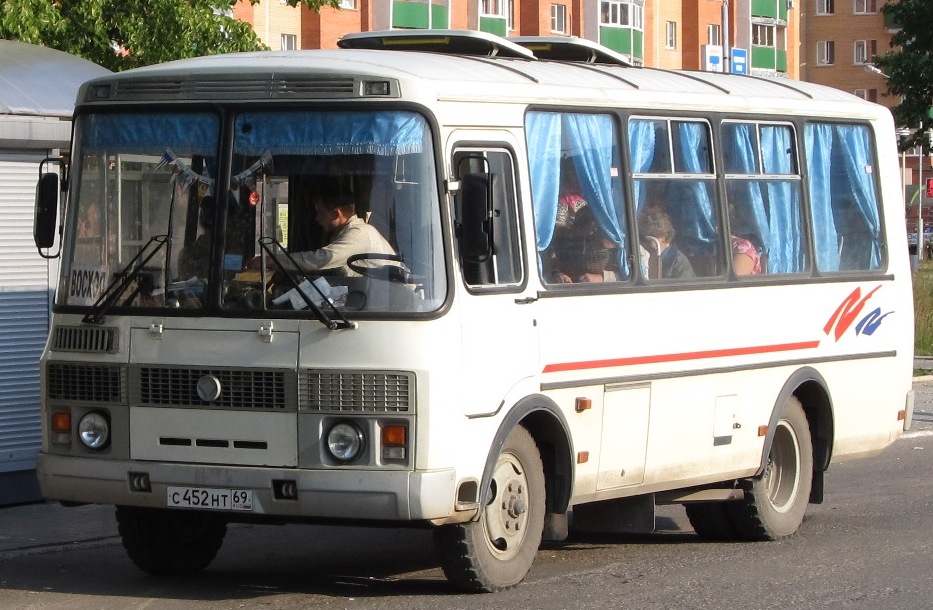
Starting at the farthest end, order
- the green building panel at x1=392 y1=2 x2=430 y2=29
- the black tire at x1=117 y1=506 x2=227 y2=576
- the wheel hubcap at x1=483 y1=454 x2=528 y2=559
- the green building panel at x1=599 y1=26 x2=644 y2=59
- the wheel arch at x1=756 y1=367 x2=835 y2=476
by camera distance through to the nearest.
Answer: the green building panel at x1=599 y1=26 x2=644 y2=59 → the green building panel at x1=392 y1=2 x2=430 y2=29 → the wheel arch at x1=756 y1=367 x2=835 y2=476 → the black tire at x1=117 y1=506 x2=227 y2=576 → the wheel hubcap at x1=483 y1=454 x2=528 y2=559

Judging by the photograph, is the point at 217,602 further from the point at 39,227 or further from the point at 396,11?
the point at 396,11

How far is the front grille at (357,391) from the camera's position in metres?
8.61

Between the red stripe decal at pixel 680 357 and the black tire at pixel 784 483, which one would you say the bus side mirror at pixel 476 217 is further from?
the black tire at pixel 784 483

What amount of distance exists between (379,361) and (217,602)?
5.08ft

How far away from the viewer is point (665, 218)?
10820mm

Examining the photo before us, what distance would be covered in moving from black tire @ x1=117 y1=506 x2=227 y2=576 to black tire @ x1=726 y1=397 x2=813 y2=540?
346 cm

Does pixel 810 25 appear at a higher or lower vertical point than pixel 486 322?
higher

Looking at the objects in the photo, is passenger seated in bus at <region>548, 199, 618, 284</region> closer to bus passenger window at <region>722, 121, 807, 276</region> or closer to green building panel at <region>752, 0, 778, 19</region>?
bus passenger window at <region>722, 121, 807, 276</region>

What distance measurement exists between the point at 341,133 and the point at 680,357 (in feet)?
9.12

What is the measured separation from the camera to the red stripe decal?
973cm

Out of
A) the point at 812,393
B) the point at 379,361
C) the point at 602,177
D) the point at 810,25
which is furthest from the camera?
the point at 810,25

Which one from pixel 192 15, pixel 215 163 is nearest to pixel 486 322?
pixel 215 163

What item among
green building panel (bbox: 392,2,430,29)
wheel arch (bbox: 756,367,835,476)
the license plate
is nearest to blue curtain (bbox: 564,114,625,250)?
wheel arch (bbox: 756,367,835,476)

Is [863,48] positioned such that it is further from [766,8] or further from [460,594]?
[460,594]
